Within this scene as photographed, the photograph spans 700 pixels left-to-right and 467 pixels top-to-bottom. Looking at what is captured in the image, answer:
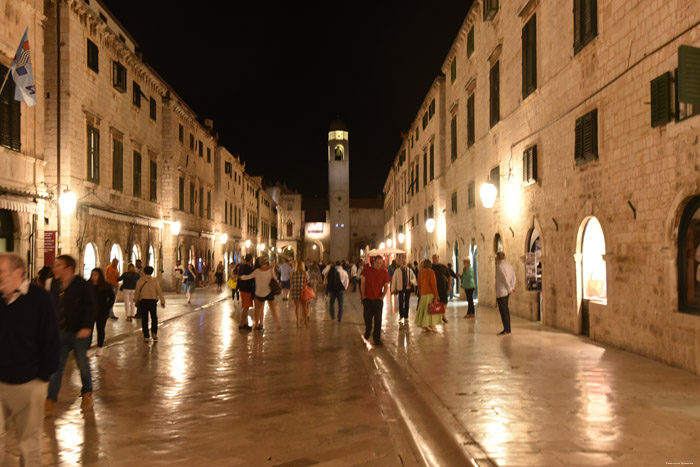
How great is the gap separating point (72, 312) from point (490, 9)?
1637 cm

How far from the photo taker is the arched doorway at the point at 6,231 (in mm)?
15812

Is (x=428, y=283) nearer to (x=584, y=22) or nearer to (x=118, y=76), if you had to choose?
(x=584, y=22)

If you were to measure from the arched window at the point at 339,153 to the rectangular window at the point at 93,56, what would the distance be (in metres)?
54.0

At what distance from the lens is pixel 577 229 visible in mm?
13180

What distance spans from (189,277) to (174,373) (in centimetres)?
1584

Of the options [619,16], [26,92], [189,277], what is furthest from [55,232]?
[619,16]

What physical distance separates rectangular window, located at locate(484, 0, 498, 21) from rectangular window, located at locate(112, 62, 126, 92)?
44.5 ft

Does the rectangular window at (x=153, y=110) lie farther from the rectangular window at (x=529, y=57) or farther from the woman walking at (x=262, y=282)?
the rectangular window at (x=529, y=57)

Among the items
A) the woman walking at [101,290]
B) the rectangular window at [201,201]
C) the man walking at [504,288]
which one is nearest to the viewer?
the woman walking at [101,290]

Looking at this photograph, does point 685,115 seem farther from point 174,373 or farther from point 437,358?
point 174,373

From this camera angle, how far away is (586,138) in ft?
41.2

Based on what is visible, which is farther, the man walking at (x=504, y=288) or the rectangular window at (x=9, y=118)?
the rectangular window at (x=9, y=118)

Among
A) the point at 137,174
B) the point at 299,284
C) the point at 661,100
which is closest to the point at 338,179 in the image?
the point at 137,174

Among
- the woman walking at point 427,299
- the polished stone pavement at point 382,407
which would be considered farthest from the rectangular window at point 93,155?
the woman walking at point 427,299
